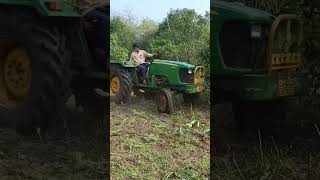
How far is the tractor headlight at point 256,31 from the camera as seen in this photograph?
4.06 meters

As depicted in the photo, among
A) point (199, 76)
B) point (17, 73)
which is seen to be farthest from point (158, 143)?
point (17, 73)

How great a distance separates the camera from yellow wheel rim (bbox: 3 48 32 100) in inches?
169

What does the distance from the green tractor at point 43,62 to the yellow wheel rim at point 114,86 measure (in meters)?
0.07

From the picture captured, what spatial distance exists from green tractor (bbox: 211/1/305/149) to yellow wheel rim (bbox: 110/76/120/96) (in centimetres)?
64

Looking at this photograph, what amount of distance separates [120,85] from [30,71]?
2.30 feet

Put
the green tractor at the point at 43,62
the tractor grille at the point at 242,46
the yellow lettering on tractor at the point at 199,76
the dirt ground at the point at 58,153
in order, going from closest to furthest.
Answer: the yellow lettering on tractor at the point at 199,76
the tractor grille at the point at 242,46
the green tractor at the point at 43,62
the dirt ground at the point at 58,153

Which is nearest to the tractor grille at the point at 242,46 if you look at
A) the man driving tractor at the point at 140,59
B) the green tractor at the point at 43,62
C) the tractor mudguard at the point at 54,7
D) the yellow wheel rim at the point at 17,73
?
the man driving tractor at the point at 140,59

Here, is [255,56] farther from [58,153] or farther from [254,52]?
[58,153]

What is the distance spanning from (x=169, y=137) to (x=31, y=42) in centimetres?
118

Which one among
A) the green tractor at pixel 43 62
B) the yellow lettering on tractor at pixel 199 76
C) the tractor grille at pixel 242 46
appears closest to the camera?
the yellow lettering on tractor at pixel 199 76

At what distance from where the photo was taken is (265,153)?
425 centimetres

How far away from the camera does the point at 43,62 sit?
4.21m

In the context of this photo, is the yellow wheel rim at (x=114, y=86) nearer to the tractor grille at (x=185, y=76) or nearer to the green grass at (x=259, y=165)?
the tractor grille at (x=185, y=76)

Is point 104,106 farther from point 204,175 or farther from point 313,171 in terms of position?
point 313,171
